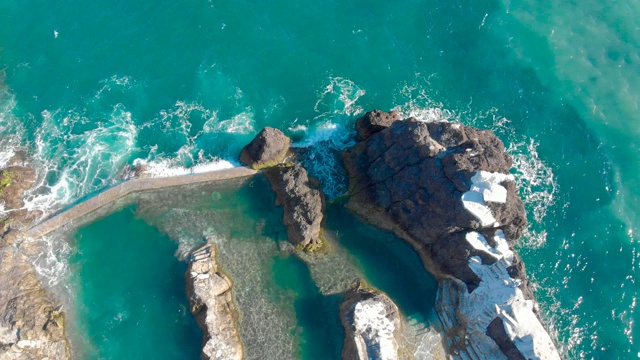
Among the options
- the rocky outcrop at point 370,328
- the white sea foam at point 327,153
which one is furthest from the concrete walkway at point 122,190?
the rocky outcrop at point 370,328

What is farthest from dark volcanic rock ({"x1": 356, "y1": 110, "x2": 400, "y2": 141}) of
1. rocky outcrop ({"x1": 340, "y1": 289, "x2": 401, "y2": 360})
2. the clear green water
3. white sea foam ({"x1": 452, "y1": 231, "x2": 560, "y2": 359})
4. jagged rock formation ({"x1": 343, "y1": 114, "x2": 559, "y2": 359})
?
the clear green water

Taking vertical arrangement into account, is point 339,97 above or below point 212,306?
above

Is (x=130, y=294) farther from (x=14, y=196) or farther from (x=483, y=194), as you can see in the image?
(x=483, y=194)

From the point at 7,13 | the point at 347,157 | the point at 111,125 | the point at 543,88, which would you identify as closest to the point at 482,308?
the point at 347,157

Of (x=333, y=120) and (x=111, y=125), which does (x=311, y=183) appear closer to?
(x=333, y=120)

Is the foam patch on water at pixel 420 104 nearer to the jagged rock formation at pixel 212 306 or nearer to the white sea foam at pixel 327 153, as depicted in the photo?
the white sea foam at pixel 327 153

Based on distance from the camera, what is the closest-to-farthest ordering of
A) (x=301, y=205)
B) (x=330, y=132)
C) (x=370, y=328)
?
1. (x=370, y=328)
2. (x=301, y=205)
3. (x=330, y=132)

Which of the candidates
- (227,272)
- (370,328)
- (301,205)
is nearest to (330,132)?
(301,205)
